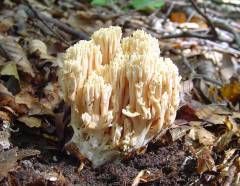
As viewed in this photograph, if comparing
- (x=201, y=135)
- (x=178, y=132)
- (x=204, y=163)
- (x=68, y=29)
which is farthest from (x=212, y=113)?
(x=68, y=29)

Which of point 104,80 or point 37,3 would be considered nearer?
point 104,80

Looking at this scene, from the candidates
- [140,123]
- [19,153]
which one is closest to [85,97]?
[140,123]

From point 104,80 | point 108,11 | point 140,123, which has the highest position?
point 104,80

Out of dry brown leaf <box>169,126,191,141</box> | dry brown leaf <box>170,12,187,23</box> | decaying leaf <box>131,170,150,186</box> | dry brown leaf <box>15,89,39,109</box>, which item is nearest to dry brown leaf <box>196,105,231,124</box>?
dry brown leaf <box>169,126,191,141</box>

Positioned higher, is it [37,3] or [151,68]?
[151,68]

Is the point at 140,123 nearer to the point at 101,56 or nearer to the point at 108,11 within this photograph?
the point at 101,56

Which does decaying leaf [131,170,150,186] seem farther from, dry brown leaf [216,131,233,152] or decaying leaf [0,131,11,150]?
decaying leaf [0,131,11,150]

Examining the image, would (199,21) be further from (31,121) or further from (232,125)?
(31,121)
